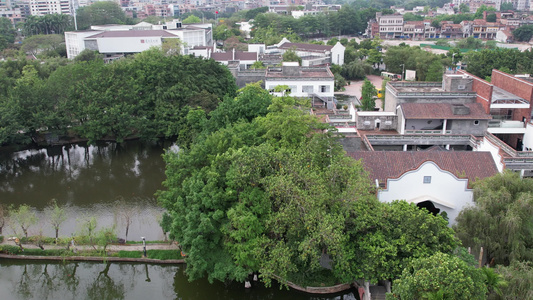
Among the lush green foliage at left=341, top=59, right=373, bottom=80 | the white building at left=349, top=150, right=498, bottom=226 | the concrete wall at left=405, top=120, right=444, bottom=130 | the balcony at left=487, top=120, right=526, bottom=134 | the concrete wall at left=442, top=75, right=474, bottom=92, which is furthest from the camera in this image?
the lush green foliage at left=341, top=59, right=373, bottom=80

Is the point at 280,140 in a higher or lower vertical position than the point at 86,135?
higher

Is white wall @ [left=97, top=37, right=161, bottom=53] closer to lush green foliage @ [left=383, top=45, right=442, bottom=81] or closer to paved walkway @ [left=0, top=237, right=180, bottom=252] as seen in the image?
lush green foliage @ [left=383, top=45, right=442, bottom=81]

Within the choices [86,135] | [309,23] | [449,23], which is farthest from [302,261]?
[449,23]

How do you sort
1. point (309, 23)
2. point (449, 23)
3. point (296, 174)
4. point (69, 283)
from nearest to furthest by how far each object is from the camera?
point (296, 174), point (69, 283), point (309, 23), point (449, 23)

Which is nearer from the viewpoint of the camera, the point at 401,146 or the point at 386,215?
the point at 386,215

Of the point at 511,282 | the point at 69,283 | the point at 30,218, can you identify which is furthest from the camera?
the point at 30,218

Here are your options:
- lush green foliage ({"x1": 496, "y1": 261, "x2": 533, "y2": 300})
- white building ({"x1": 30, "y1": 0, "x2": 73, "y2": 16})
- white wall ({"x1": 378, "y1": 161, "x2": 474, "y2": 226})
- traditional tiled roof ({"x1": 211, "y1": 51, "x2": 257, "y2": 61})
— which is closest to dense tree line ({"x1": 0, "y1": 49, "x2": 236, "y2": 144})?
white wall ({"x1": 378, "y1": 161, "x2": 474, "y2": 226})

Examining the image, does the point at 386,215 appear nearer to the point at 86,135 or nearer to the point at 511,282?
the point at 511,282

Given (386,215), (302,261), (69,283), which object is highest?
(386,215)
